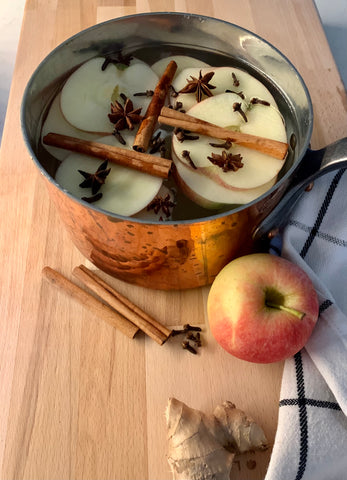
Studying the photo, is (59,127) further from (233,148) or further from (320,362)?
(320,362)

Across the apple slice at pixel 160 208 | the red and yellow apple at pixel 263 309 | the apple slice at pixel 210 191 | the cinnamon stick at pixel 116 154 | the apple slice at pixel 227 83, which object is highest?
the apple slice at pixel 227 83

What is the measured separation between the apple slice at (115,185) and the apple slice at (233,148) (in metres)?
0.05

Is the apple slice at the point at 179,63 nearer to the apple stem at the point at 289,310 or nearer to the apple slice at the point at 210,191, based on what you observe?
the apple slice at the point at 210,191

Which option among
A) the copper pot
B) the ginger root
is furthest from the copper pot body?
the ginger root

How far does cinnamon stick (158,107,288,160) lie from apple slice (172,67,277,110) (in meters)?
0.05

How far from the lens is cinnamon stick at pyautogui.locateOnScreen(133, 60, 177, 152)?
63 centimetres

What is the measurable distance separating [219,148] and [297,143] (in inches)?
3.9


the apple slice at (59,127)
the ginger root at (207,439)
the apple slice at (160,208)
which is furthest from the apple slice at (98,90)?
the ginger root at (207,439)

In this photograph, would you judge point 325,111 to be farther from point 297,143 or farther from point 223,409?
point 223,409

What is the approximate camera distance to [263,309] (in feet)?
1.88

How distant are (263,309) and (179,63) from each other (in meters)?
0.37

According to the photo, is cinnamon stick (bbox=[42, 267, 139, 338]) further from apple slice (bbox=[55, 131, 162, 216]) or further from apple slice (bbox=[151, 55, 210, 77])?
apple slice (bbox=[151, 55, 210, 77])

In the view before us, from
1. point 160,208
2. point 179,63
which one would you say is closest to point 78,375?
point 160,208

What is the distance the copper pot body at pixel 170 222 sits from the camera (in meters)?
0.53
